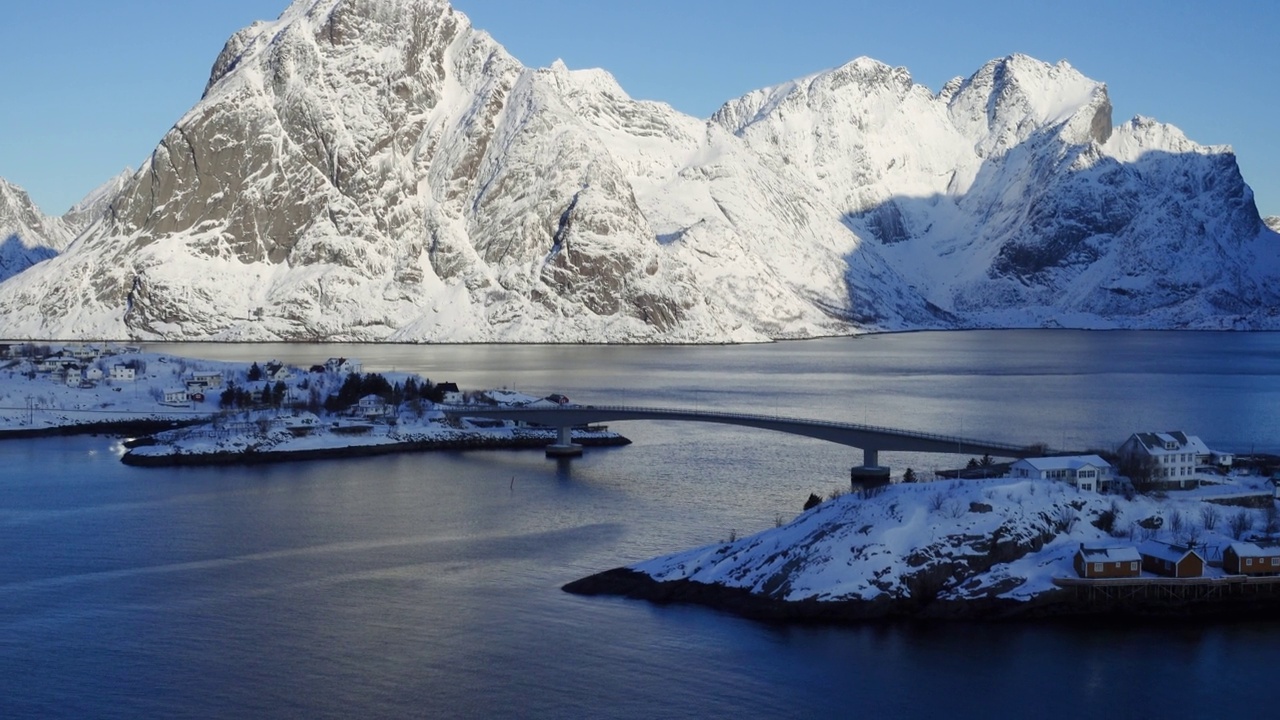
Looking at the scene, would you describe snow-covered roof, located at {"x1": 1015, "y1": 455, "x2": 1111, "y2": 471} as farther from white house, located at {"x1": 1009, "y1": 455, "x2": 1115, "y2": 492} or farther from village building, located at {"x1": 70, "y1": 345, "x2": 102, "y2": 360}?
village building, located at {"x1": 70, "y1": 345, "x2": 102, "y2": 360}

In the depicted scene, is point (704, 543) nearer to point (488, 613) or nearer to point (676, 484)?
point (488, 613)

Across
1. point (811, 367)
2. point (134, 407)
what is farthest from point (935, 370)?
point (134, 407)

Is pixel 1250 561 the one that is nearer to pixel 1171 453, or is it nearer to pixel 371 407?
pixel 1171 453

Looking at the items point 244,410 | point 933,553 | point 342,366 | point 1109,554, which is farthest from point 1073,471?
point 342,366

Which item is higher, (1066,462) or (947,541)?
(1066,462)

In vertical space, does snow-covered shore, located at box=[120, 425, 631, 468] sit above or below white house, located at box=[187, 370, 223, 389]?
below

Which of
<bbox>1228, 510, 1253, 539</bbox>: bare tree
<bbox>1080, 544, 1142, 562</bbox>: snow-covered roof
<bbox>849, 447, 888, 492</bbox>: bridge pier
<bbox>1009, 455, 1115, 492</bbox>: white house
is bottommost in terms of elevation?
<bbox>1080, 544, 1142, 562</bbox>: snow-covered roof

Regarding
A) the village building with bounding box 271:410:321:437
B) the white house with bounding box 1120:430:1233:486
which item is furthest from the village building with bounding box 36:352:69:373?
the white house with bounding box 1120:430:1233:486
